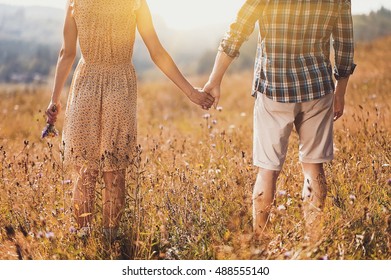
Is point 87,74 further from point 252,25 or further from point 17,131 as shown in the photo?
point 17,131

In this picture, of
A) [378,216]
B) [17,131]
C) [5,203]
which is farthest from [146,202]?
[17,131]

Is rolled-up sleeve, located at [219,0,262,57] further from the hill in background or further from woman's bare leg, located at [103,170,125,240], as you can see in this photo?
woman's bare leg, located at [103,170,125,240]

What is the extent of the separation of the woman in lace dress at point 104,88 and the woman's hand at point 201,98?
0.25m

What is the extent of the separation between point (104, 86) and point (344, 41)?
147cm

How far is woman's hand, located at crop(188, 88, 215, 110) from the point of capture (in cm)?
372

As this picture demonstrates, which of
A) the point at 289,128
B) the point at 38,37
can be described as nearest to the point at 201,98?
the point at 289,128

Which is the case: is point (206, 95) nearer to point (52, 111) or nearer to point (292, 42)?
point (292, 42)

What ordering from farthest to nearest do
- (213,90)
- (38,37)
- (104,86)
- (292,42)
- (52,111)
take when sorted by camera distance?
(38,37) < (213,90) < (52,111) < (104,86) < (292,42)

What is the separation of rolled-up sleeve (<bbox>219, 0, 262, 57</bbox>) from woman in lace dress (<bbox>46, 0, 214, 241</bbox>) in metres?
0.36

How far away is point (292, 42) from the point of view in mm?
3350

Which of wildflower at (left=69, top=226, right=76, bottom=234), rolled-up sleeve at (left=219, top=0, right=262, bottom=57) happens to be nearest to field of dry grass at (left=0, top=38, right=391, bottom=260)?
wildflower at (left=69, top=226, right=76, bottom=234)

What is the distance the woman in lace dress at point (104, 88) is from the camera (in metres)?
3.44
